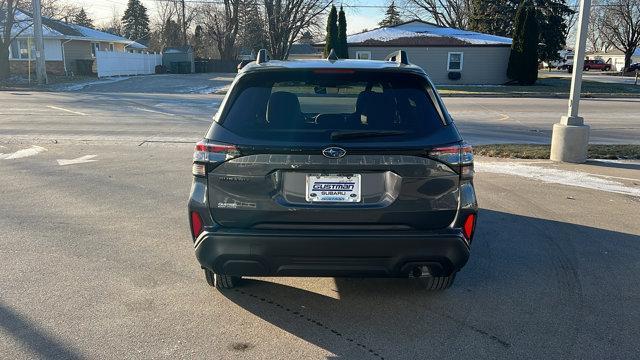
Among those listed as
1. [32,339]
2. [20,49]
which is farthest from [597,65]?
[32,339]

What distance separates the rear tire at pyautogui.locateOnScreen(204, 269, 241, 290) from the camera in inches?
159

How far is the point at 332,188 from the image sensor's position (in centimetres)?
341

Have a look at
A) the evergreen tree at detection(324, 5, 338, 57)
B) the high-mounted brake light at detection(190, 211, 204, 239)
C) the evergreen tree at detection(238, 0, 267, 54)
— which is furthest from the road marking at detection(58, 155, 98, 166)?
the evergreen tree at detection(238, 0, 267, 54)

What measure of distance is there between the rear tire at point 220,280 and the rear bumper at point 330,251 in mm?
538

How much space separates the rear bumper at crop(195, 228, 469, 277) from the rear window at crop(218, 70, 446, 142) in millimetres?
642

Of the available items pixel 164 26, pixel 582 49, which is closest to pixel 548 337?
pixel 582 49

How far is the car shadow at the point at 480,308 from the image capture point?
3.38 m

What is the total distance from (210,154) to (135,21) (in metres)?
95.2

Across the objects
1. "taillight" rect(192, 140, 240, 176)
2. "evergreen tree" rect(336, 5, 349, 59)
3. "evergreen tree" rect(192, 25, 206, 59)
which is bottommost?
"taillight" rect(192, 140, 240, 176)

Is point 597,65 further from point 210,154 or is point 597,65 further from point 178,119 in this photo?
point 210,154

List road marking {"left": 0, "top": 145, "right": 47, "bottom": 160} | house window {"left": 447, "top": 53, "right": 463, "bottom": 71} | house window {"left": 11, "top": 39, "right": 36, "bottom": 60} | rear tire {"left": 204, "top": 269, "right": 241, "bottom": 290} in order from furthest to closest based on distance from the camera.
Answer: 1. house window {"left": 11, "top": 39, "right": 36, "bottom": 60}
2. house window {"left": 447, "top": 53, "right": 463, "bottom": 71}
3. road marking {"left": 0, "top": 145, "right": 47, "bottom": 160}
4. rear tire {"left": 204, "top": 269, "right": 241, "bottom": 290}

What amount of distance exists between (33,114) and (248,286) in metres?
14.8

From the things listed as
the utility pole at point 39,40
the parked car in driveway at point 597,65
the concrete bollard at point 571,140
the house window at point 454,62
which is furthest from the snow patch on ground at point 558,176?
the parked car in driveway at point 597,65

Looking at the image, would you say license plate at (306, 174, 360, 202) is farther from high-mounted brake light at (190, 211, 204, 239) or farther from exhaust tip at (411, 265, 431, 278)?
high-mounted brake light at (190, 211, 204, 239)
